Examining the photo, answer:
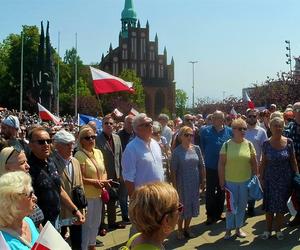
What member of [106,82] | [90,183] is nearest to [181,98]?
[106,82]

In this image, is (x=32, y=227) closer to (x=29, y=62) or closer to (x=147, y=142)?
(x=147, y=142)

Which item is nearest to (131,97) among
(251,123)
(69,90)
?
(69,90)

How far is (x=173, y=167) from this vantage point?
7.18m

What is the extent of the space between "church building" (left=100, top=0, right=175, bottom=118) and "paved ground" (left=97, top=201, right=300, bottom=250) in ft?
280

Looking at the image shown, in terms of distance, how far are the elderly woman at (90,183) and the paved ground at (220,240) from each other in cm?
102

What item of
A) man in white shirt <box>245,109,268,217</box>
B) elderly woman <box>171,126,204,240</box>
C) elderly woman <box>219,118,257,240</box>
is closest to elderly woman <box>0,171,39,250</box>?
elderly woman <box>171,126,204,240</box>

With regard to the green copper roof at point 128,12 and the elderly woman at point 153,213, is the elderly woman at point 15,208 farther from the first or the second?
the green copper roof at point 128,12

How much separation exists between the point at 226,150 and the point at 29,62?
159 feet

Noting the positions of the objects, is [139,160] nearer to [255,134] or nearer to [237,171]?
[237,171]

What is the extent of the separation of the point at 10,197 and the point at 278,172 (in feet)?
15.3

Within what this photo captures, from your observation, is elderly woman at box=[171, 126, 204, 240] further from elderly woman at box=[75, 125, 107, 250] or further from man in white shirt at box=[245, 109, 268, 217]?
man in white shirt at box=[245, 109, 268, 217]

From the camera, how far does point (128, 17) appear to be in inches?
3910

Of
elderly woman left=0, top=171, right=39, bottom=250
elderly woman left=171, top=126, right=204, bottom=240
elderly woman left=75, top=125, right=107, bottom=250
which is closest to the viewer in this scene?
elderly woman left=0, top=171, right=39, bottom=250

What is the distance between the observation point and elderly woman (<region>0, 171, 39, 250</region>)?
9.93ft
